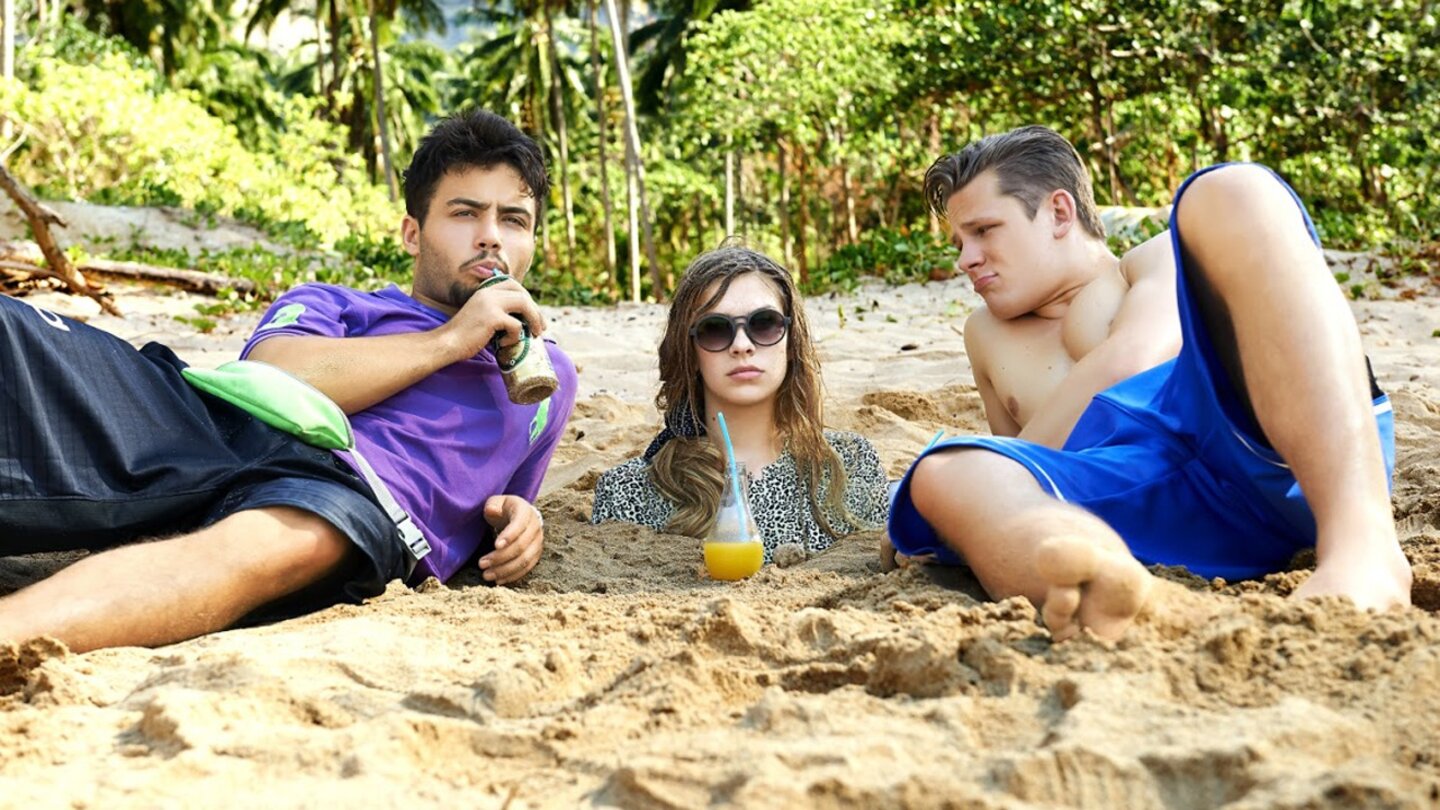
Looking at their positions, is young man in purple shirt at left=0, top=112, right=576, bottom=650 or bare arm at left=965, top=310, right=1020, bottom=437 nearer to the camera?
young man in purple shirt at left=0, top=112, right=576, bottom=650

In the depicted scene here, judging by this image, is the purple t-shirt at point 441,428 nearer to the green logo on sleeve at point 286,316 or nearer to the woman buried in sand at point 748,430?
the green logo on sleeve at point 286,316

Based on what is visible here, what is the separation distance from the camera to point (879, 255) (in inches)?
433

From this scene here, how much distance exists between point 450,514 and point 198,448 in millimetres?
573

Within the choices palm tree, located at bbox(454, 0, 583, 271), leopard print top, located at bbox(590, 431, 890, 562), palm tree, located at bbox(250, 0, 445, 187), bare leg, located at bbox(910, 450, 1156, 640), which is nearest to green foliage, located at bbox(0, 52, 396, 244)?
palm tree, located at bbox(250, 0, 445, 187)

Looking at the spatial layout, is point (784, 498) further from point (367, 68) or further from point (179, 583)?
point (367, 68)

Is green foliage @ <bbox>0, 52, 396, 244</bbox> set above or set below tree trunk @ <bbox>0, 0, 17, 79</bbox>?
below

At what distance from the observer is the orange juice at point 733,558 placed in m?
2.86

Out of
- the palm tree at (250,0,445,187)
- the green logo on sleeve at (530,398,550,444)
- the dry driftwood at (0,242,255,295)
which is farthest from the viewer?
the palm tree at (250,0,445,187)

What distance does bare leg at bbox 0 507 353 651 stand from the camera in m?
2.24

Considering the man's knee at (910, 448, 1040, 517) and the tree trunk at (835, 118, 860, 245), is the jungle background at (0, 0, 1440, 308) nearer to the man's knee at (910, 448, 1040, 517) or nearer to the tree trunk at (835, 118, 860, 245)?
the tree trunk at (835, 118, 860, 245)

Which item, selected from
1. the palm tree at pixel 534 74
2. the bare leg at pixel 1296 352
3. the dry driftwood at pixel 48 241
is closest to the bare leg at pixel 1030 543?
the bare leg at pixel 1296 352

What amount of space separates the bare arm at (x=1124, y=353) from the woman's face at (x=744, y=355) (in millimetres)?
781

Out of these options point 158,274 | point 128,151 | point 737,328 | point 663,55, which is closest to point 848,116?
point 128,151

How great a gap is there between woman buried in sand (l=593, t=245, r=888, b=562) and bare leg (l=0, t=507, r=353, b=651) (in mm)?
1164
